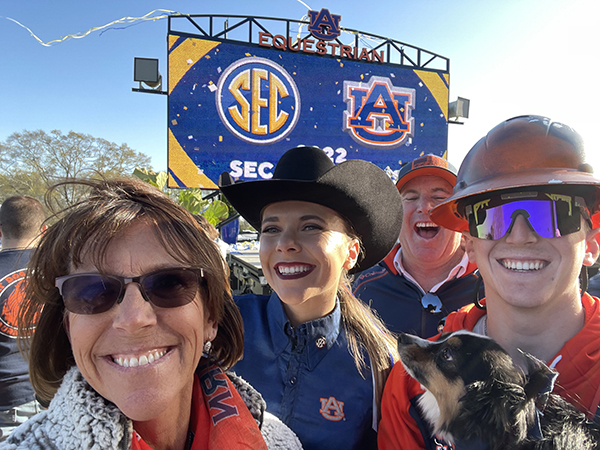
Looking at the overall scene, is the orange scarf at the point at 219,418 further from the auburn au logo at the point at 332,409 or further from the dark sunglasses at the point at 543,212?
the dark sunglasses at the point at 543,212

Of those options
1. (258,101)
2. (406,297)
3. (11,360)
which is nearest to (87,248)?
(406,297)

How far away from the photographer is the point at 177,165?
10.8 m

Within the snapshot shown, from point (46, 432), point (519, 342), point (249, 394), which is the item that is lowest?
point (249, 394)

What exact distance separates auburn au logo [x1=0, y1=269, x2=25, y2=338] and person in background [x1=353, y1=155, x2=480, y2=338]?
2939mm

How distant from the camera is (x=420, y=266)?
248 cm

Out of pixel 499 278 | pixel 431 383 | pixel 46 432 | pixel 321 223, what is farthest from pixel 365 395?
pixel 46 432

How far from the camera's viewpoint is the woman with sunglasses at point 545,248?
2.67ft

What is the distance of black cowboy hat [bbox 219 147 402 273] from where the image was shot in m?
1.69

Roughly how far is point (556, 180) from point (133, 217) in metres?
1.15

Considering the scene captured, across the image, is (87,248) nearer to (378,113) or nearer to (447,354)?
(447,354)

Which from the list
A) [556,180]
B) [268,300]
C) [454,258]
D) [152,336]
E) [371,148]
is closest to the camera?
[556,180]

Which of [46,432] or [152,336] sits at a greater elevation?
[152,336]

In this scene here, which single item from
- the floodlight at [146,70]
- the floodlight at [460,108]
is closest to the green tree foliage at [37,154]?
the floodlight at [146,70]

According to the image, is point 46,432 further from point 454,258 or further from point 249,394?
point 454,258
